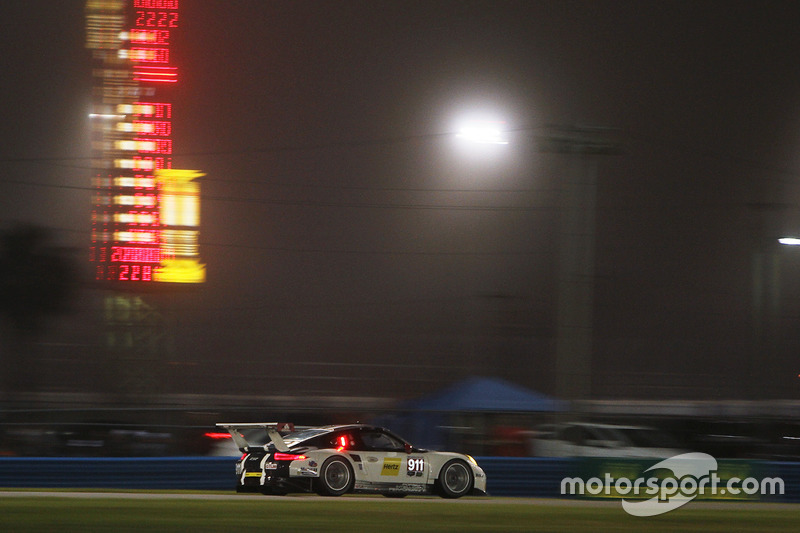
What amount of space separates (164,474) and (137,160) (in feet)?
89.8

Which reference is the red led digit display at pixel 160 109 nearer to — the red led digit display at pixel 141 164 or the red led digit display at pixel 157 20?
the red led digit display at pixel 141 164

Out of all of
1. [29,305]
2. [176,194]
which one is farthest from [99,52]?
[29,305]

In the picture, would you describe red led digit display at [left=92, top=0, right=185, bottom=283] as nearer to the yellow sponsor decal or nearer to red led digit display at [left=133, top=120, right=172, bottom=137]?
red led digit display at [left=133, top=120, right=172, bottom=137]

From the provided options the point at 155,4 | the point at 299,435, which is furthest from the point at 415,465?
the point at 155,4

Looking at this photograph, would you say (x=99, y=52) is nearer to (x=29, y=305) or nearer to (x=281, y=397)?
(x=29, y=305)

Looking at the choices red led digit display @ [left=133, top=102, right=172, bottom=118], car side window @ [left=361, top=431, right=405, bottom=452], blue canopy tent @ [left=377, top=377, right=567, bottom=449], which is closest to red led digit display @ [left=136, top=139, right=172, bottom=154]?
red led digit display @ [left=133, top=102, right=172, bottom=118]

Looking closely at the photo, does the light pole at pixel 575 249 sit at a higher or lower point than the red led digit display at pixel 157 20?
lower

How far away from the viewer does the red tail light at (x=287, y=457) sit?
42.8 ft

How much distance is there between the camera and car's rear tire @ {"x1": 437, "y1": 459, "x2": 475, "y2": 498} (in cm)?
1401

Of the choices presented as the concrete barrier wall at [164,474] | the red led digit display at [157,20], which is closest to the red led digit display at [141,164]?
the red led digit display at [157,20]

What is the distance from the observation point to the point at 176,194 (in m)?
41.7

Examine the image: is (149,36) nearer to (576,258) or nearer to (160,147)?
(160,147)

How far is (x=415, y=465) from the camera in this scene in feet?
45.8

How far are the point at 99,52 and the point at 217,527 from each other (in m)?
37.4
